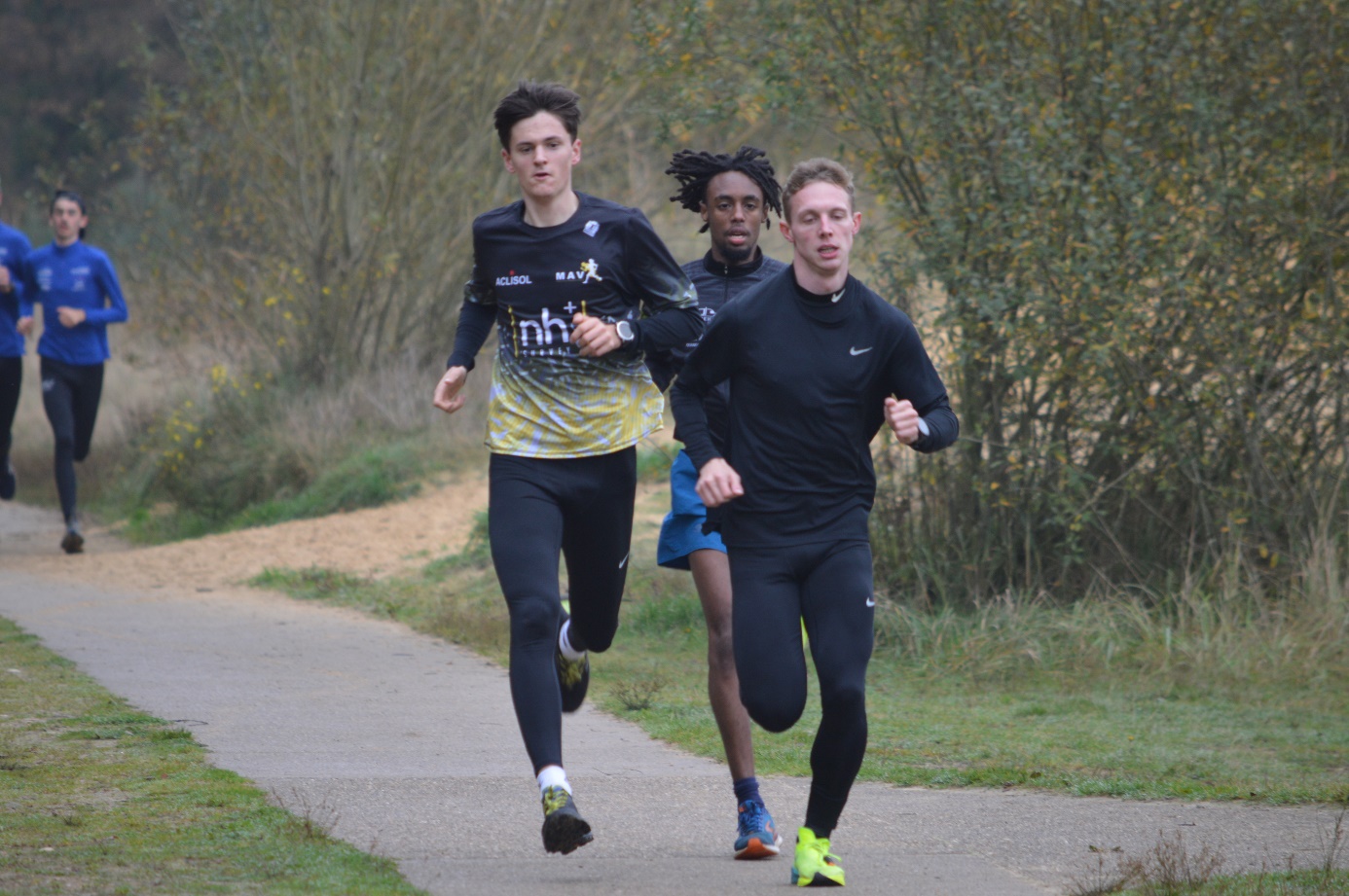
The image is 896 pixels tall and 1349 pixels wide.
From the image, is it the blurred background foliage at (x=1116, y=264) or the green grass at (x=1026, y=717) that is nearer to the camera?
the green grass at (x=1026, y=717)

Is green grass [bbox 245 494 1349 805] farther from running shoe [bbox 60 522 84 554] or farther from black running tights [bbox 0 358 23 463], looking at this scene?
black running tights [bbox 0 358 23 463]

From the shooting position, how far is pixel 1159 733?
704 centimetres

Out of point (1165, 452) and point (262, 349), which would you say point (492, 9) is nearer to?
point (262, 349)

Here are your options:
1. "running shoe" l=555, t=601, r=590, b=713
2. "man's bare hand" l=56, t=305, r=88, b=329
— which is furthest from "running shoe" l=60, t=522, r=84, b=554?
"running shoe" l=555, t=601, r=590, b=713

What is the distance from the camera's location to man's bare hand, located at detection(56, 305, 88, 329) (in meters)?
11.7

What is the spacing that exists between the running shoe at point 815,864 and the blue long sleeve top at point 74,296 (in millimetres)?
9061

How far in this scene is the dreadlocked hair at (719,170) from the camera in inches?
216

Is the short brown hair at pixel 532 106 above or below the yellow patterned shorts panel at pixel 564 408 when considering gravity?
above

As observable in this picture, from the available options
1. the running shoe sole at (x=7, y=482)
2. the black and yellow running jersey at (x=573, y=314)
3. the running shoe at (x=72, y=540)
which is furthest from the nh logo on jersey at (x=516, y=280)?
the running shoe sole at (x=7, y=482)

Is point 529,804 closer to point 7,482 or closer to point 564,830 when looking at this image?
point 564,830

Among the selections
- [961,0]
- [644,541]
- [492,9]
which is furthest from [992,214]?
[492,9]

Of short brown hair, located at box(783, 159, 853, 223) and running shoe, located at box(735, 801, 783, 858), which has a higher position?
short brown hair, located at box(783, 159, 853, 223)

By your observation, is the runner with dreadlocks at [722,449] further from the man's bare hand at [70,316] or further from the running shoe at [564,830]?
the man's bare hand at [70,316]

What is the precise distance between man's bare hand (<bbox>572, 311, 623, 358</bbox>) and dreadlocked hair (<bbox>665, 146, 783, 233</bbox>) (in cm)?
85
